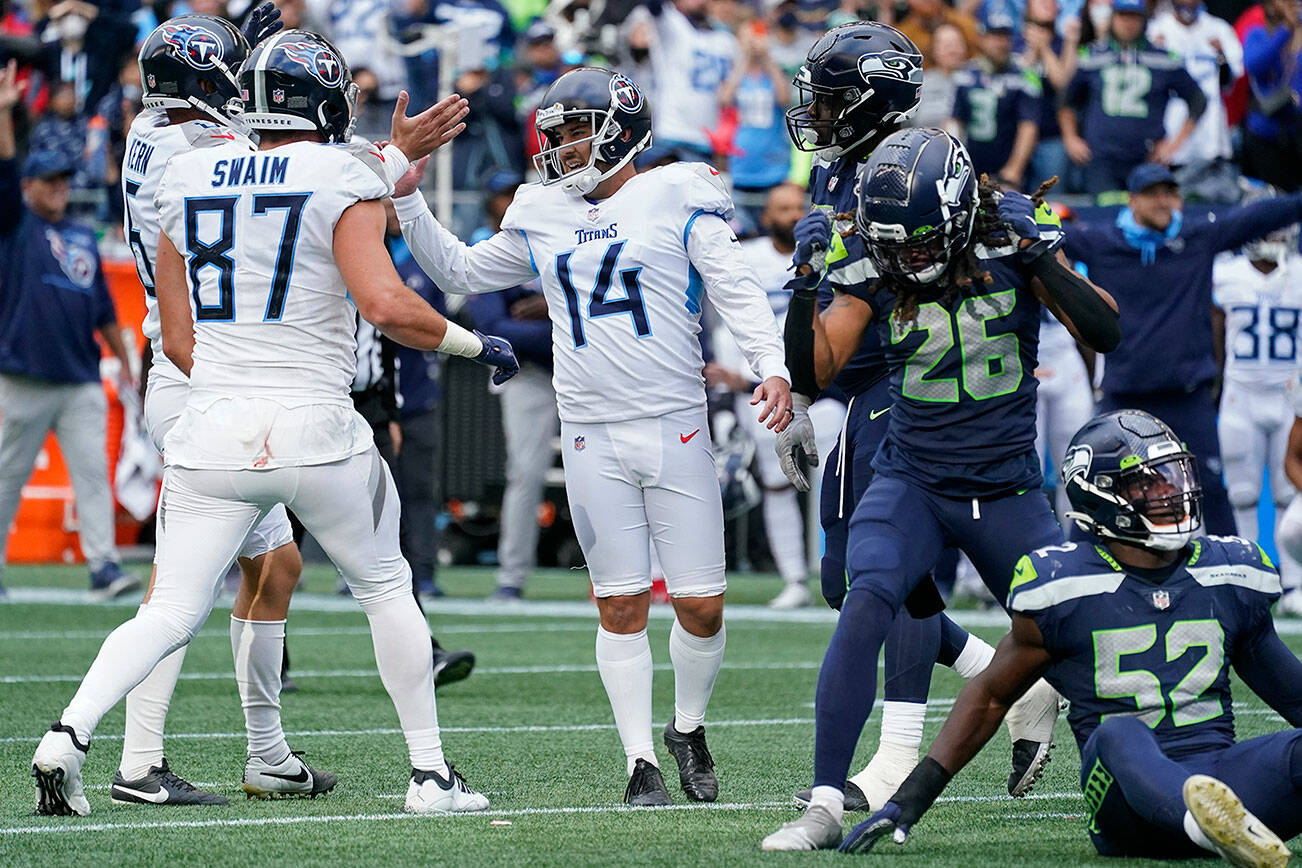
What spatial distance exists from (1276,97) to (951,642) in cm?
959

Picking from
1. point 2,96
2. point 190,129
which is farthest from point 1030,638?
point 2,96

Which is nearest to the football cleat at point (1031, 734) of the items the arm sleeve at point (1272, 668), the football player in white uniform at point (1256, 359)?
the arm sleeve at point (1272, 668)

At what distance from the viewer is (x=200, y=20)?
5840 millimetres

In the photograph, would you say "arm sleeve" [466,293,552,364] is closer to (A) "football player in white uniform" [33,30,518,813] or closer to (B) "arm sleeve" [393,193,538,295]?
(B) "arm sleeve" [393,193,538,295]

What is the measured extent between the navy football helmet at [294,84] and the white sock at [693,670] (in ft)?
5.64

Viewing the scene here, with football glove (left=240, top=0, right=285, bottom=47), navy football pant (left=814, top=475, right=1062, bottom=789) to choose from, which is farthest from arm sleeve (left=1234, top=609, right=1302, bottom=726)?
football glove (left=240, top=0, right=285, bottom=47)

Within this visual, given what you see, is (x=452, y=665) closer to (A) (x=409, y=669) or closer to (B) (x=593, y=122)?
(A) (x=409, y=669)

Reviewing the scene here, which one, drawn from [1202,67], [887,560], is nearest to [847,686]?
[887,560]

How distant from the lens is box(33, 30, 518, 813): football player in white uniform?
16.4ft

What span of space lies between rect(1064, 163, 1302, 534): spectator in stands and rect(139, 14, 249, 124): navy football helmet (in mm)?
5241

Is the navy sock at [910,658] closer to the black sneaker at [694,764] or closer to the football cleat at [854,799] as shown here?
the football cleat at [854,799]

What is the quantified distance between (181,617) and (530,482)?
6971mm

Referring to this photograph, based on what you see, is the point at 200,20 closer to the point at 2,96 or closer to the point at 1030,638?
the point at 1030,638

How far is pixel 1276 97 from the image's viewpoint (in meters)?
14.2
